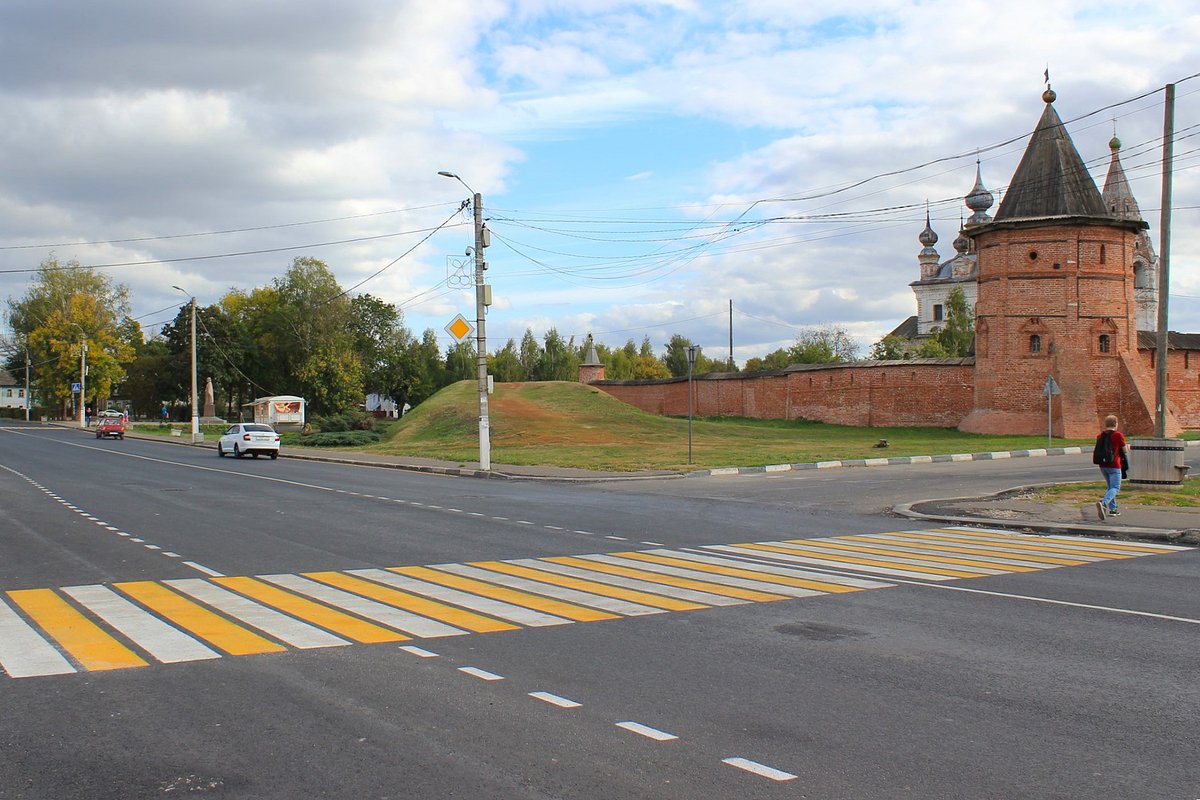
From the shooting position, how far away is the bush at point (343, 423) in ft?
179

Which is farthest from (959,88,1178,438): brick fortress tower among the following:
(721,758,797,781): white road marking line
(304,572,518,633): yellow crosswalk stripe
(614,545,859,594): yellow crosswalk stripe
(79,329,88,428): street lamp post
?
(79,329,88,428): street lamp post

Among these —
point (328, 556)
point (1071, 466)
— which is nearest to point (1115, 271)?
point (1071, 466)

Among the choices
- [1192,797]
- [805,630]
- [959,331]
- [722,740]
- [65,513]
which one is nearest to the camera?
[1192,797]

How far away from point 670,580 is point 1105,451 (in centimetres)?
967

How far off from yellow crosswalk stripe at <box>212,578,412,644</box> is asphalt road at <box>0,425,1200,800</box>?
0.15 feet

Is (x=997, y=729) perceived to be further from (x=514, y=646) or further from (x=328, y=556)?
(x=328, y=556)

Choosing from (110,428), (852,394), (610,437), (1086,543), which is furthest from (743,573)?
(110,428)

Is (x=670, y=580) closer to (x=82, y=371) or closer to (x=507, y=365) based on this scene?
(x=82, y=371)

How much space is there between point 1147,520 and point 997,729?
1247cm

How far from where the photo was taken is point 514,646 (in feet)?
24.3

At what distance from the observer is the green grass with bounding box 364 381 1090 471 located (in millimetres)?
34719

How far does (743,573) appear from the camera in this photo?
11.0m

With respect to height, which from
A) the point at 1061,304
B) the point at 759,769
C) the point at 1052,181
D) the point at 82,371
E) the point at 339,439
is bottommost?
the point at 339,439

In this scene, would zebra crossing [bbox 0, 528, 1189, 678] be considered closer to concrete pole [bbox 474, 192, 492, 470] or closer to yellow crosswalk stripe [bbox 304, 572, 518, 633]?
yellow crosswalk stripe [bbox 304, 572, 518, 633]
